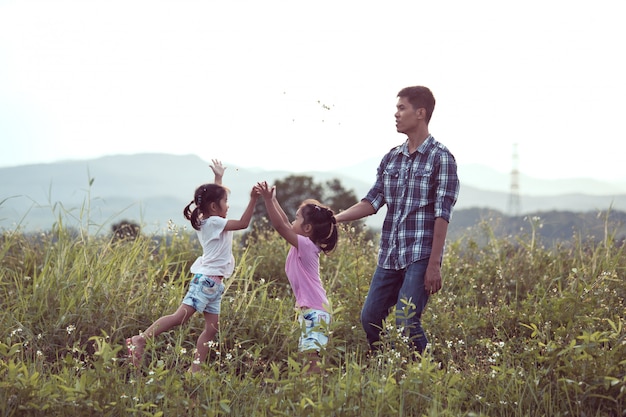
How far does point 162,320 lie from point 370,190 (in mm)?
1928

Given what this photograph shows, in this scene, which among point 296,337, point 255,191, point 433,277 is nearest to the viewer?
point 433,277

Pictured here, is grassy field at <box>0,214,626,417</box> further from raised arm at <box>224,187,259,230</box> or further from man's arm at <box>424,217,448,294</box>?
raised arm at <box>224,187,259,230</box>

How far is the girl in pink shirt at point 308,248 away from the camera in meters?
5.31

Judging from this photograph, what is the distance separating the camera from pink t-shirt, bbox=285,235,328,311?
5.49 m

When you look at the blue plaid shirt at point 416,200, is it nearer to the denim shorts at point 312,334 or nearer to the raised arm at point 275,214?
the denim shorts at point 312,334

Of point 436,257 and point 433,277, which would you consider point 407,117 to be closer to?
point 436,257

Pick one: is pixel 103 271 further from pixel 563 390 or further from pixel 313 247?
pixel 563 390

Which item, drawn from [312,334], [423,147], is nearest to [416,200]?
[423,147]

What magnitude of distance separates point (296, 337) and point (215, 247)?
108 cm

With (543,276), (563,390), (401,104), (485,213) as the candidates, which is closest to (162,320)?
(401,104)

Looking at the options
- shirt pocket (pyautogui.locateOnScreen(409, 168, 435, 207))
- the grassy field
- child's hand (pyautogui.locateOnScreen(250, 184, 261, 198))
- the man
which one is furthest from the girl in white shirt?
shirt pocket (pyautogui.locateOnScreen(409, 168, 435, 207))

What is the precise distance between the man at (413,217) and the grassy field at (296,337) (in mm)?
290

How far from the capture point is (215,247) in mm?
5805

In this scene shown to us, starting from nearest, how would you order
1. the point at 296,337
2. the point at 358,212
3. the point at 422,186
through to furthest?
1. the point at 422,186
2. the point at 358,212
3. the point at 296,337
